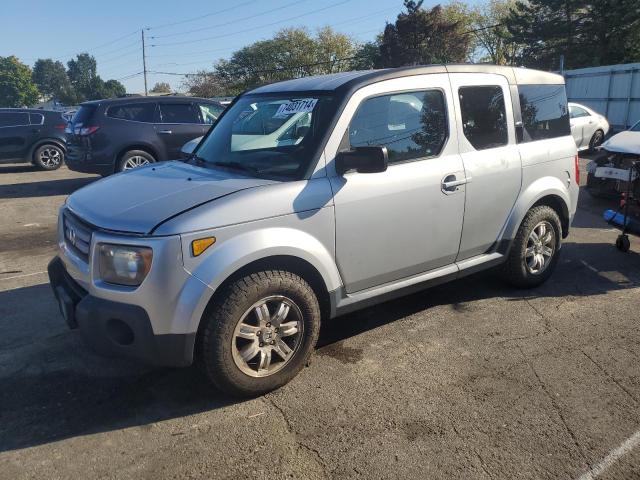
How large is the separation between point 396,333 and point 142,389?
1.91 metres

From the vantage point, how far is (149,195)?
132 inches

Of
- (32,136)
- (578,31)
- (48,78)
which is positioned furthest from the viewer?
(48,78)

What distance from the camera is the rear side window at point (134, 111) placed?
1045cm

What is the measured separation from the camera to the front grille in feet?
10.6

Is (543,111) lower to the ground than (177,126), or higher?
higher

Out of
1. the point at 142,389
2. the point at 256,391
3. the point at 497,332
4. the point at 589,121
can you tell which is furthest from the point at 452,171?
the point at 589,121

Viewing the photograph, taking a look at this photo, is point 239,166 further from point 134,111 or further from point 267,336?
point 134,111

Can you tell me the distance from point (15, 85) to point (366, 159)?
111 meters

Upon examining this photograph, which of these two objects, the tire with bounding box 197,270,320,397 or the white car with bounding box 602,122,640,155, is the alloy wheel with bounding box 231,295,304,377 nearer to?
the tire with bounding box 197,270,320,397

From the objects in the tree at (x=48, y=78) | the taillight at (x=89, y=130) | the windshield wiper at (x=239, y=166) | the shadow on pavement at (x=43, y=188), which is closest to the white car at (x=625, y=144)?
the windshield wiper at (x=239, y=166)

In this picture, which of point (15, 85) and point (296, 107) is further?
point (15, 85)

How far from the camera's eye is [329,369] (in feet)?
12.1

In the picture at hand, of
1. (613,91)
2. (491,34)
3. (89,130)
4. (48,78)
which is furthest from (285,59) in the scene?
(48,78)

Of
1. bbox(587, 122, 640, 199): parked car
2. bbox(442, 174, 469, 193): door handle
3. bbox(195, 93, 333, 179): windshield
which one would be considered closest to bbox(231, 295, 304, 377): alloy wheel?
bbox(195, 93, 333, 179): windshield
